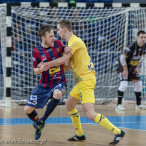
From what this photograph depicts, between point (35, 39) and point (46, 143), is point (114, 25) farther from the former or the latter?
point (46, 143)

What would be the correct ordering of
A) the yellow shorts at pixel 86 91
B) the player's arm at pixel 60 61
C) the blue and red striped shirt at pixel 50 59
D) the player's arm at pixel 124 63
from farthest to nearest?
the player's arm at pixel 124 63 < the blue and red striped shirt at pixel 50 59 < the player's arm at pixel 60 61 < the yellow shorts at pixel 86 91

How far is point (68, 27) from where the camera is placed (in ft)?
18.8

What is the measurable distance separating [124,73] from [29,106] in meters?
4.84

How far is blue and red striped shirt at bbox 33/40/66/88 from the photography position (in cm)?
584

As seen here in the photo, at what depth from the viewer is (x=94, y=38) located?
12781mm

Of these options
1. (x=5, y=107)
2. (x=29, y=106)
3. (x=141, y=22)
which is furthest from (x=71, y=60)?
(x=141, y=22)

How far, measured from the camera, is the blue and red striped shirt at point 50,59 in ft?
19.2

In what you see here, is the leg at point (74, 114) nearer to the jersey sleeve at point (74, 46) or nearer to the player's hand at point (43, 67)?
the player's hand at point (43, 67)

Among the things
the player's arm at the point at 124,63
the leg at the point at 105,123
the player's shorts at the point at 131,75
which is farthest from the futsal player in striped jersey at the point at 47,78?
the player's shorts at the point at 131,75

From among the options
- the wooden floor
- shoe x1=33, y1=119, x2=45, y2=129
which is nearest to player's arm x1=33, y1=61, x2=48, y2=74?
shoe x1=33, y1=119, x2=45, y2=129

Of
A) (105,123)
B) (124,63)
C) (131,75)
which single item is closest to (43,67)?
(105,123)

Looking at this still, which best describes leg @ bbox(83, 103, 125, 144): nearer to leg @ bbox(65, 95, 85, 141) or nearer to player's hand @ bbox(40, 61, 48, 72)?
leg @ bbox(65, 95, 85, 141)

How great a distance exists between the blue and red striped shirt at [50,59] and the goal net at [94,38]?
628 cm

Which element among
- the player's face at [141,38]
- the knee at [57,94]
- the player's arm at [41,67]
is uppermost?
the player's arm at [41,67]
